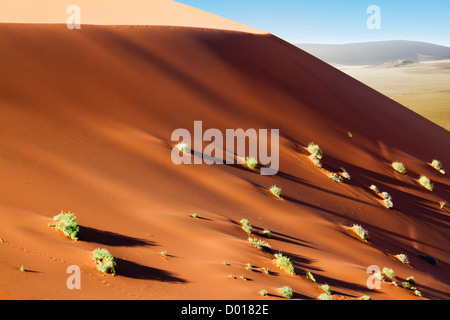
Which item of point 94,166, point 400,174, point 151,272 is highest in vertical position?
point 400,174

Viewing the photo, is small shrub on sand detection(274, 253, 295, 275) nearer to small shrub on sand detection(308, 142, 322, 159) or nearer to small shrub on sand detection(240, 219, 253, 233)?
small shrub on sand detection(240, 219, 253, 233)

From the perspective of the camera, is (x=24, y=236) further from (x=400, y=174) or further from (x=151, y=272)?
(x=400, y=174)

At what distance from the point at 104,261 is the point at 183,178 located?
181 inches

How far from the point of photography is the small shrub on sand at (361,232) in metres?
11.2

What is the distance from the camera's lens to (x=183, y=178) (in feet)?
36.1

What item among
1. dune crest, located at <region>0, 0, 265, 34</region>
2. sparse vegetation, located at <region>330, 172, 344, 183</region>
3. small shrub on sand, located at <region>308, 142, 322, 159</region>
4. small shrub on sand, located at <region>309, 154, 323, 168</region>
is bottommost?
sparse vegetation, located at <region>330, 172, 344, 183</region>

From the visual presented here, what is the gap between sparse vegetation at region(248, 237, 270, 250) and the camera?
8781mm

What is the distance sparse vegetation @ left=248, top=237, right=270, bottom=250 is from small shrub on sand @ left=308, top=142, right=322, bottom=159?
6.47 meters

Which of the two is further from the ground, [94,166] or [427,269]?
[94,166]

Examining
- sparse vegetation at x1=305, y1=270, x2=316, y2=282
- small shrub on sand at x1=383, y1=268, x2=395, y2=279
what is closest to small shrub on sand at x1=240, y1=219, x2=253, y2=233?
sparse vegetation at x1=305, y1=270, x2=316, y2=282

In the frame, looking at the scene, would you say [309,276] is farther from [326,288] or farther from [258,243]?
[258,243]

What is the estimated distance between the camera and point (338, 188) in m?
13.5

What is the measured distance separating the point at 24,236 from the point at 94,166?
3.45 m
